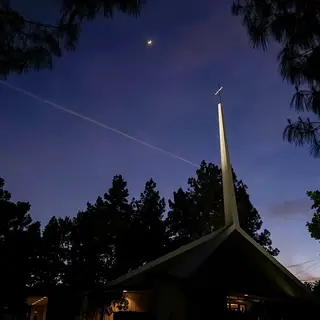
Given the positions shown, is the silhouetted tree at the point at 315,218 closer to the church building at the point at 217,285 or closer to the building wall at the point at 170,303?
the church building at the point at 217,285

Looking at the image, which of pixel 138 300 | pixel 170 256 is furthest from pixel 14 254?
pixel 170 256

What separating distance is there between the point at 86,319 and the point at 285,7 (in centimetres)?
1098

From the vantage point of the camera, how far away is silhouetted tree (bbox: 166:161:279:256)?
1092 inches

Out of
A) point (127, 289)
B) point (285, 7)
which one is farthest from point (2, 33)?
point (127, 289)

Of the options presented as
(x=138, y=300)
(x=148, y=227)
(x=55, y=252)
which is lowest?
(x=138, y=300)

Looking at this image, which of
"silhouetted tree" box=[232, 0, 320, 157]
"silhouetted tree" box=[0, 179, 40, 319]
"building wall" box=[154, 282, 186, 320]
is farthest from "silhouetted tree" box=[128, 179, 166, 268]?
"silhouetted tree" box=[232, 0, 320, 157]

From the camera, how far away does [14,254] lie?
47.2 feet

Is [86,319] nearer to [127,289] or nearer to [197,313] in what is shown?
[127,289]

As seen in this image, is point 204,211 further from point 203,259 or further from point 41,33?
point 41,33

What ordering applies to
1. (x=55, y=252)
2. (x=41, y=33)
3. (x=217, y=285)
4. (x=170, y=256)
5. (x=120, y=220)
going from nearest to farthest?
(x=41, y=33) < (x=217, y=285) < (x=170, y=256) < (x=55, y=252) < (x=120, y=220)

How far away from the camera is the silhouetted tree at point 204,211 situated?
91.0 ft

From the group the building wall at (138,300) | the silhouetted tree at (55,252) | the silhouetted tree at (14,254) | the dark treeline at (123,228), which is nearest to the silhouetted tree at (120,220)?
the dark treeline at (123,228)

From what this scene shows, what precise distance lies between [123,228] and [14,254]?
13.5 meters

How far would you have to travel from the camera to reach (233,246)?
40.2ft
